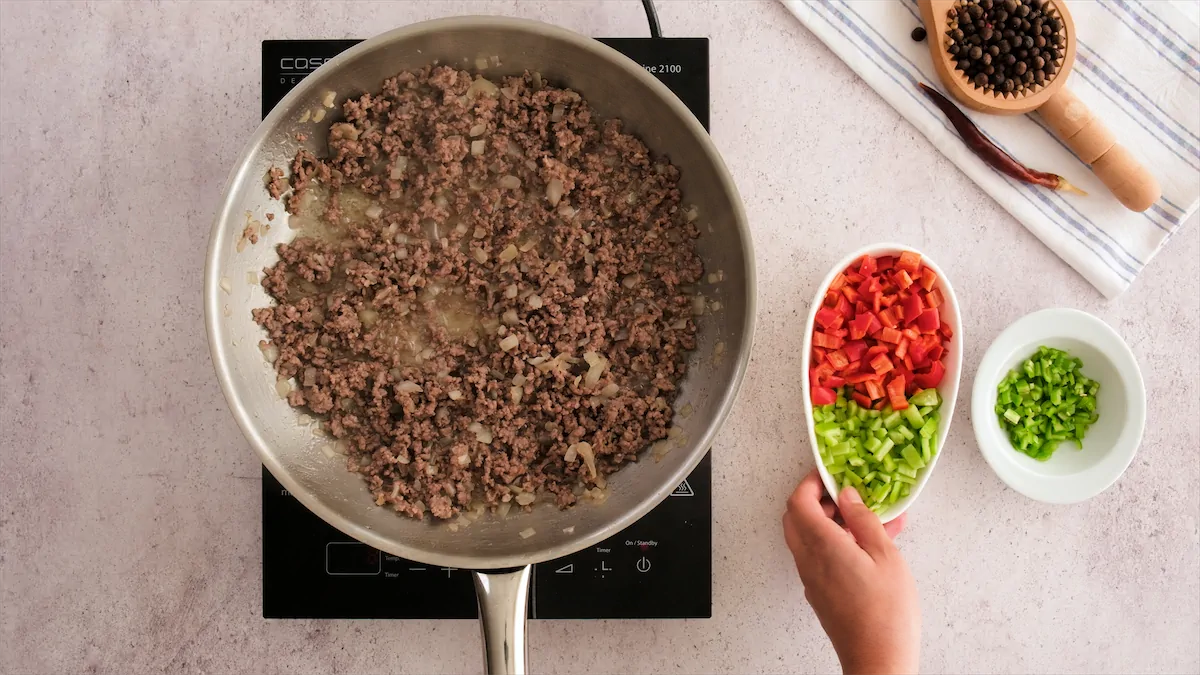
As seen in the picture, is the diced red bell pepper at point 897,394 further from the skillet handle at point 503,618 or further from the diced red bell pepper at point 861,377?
the skillet handle at point 503,618

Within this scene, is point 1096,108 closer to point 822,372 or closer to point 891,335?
point 891,335

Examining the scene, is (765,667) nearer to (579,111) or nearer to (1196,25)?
(579,111)

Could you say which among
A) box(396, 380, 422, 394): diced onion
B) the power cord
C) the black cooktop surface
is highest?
the power cord

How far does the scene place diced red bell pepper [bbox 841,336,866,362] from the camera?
4.26 feet

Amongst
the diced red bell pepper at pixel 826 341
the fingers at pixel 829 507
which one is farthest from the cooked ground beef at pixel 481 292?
the fingers at pixel 829 507

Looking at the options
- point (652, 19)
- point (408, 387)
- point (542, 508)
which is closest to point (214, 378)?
point (408, 387)

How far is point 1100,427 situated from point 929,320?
358 millimetres

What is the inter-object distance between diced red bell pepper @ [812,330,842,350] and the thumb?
226 mm

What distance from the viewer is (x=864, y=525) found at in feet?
4.11

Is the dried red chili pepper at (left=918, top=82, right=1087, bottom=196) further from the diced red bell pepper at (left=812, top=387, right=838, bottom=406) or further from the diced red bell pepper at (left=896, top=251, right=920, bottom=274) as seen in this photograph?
the diced red bell pepper at (left=812, top=387, right=838, bottom=406)

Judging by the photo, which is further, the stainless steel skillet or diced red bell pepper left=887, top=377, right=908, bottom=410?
diced red bell pepper left=887, top=377, right=908, bottom=410

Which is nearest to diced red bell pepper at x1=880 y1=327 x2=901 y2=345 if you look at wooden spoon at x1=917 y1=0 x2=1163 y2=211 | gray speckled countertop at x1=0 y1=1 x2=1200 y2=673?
gray speckled countertop at x1=0 y1=1 x2=1200 y2=673

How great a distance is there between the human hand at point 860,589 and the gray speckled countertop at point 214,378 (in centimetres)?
12

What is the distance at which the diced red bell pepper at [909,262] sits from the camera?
1294mm
